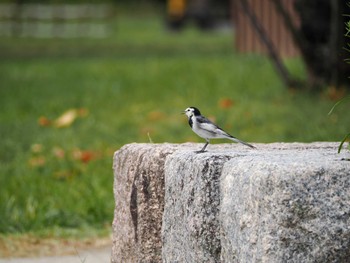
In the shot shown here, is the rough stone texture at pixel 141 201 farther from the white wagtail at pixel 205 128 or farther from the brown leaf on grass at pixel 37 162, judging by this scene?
the brown leaf on grass at pixel 37 162

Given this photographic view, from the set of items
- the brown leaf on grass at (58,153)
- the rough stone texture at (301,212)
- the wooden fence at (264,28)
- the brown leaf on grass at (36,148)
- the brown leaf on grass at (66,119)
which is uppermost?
the rough stone texture at (301,212)

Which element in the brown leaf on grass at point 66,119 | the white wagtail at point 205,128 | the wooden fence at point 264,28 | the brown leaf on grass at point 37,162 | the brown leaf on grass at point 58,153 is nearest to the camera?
the white wagtail at point 205,128

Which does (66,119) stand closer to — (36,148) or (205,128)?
(36,148)

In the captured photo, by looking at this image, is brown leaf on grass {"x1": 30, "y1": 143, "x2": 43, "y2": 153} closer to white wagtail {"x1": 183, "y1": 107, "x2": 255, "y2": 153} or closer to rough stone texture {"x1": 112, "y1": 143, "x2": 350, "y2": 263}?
rough stone texture {"x1": 112, "y1": 143, "x2": 350, "y2": 263}

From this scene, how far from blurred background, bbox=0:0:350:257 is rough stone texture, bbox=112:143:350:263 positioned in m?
0.32

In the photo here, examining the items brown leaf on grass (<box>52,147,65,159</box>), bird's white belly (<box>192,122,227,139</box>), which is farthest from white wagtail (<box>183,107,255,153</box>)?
brown leaf on grass (<box>52,147,65,159</box>)

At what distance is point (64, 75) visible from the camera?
52.4 ft

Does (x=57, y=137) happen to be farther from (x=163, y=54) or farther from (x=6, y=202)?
(x=163, y=54)

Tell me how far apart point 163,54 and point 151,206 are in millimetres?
16171

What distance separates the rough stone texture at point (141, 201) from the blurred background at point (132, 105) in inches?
5.4

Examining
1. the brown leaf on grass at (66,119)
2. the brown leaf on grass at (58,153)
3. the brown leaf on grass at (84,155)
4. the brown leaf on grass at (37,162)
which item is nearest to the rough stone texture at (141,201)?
the brown leaf on grass at (84,155)

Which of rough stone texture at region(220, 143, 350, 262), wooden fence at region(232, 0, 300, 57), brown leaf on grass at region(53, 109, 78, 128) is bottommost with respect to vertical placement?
wooden fence at region(232, 0, 300, 57)

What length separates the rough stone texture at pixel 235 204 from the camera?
318 centimetres

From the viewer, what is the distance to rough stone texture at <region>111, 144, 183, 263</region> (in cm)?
439
